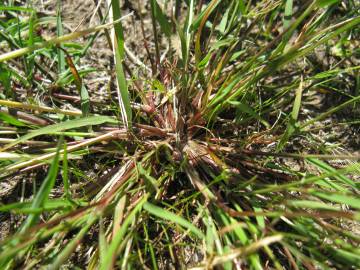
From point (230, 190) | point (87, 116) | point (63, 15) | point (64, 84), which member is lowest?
point (230, 190)

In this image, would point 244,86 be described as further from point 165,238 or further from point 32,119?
point 32,119

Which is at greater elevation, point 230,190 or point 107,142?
point 107,142

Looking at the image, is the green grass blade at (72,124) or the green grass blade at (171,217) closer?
the green grass blade at (171,217)

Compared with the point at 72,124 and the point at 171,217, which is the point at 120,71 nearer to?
the point at 72,124

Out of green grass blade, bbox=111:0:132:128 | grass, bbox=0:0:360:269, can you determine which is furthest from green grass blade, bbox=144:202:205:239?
green grass blade, bbox=111:0:132:128

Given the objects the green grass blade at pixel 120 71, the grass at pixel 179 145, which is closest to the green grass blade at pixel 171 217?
the grass at pixel 179 145

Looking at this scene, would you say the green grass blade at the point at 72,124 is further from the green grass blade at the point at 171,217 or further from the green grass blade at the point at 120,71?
the green grass blade at the point at 171,217

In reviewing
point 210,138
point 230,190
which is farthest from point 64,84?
point 230,190

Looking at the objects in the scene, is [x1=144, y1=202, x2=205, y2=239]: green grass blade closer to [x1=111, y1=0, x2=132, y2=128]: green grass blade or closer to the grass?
the grass

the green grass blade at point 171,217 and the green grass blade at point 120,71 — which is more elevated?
the green grass blade at point 120,71

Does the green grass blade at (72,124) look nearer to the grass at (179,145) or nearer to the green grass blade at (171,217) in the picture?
the grass at (179,145)
